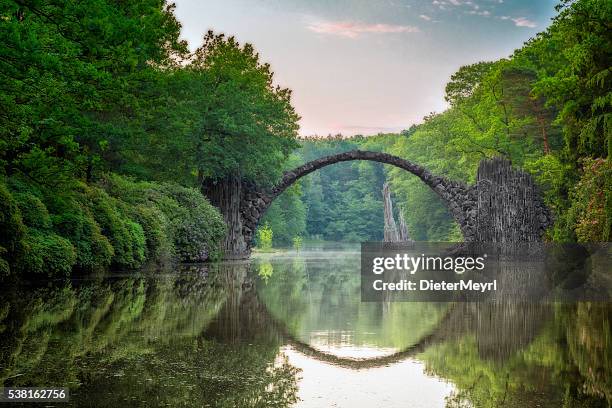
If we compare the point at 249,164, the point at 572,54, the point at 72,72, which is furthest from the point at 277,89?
the point at 72,72

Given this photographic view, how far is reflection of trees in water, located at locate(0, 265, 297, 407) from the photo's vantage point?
18.4ft

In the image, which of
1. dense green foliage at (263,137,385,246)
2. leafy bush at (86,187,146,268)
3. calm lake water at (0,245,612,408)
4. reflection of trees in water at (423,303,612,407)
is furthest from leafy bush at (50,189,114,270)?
dense green foliage at (263,137,385,246)

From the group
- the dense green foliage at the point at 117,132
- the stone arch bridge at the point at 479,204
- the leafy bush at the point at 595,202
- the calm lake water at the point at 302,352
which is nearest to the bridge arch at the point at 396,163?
the stone arch bridge at the point at 479,204

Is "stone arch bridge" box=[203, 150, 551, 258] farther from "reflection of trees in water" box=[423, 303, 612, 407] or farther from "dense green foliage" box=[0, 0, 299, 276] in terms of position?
"reflection of trees in water" box=[423, 303, 612, 407]

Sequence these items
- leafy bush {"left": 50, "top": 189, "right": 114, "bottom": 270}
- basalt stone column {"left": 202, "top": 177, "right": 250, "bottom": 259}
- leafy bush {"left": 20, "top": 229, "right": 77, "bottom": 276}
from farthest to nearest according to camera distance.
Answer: basalt stone column {"left": 202, "top": 177, "right": 250, "bottom": 259} → leafy bush {"left": 50, "top": 189, "right": 114, "bottom": 270} → leafy bush {"left": 20, "top": 229, "right": 77, "bottom": 276}

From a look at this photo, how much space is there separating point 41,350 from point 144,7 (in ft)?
67.8

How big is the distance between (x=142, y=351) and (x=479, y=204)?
31509 millimetres

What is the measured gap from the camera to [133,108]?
25672 millimetres

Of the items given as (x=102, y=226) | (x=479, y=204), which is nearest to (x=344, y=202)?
(x=479, y=204)

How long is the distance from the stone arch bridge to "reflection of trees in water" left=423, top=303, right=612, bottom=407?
81.5 feet

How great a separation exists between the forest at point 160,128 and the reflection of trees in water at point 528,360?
901cm

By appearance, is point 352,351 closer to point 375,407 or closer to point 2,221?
point 375,407

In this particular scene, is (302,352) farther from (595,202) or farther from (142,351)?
(595,202)

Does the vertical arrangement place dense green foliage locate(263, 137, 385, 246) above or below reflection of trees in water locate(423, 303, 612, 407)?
above
